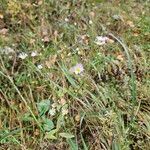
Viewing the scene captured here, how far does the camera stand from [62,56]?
110 inches

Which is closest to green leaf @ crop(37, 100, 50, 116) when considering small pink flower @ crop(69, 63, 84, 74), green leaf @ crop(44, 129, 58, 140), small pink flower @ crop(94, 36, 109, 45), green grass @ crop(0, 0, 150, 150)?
green grass @ crop(0, 0, 150, 150)

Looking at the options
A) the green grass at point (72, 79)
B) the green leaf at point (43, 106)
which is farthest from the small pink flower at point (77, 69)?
the green leaf at point (43, 106)

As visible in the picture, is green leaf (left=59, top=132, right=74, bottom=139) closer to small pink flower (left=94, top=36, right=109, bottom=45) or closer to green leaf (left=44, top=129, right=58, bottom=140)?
green leaf (left=44, top=129, right=58, bottom=140)

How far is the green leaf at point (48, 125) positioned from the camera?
95.0 inches

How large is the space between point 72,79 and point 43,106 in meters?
0.24

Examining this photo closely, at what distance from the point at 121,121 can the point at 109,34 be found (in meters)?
0.77

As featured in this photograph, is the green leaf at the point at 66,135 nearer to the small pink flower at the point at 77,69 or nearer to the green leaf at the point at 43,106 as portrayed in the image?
the green leaf at the point at 43,106

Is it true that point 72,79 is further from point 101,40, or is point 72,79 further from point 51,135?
point 101,40

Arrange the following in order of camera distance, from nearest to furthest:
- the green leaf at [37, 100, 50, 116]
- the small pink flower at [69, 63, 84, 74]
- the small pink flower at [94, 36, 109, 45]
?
the green leaf at [37, 100, 50, 116] → the small pink flower at [69, 63, 84, 74] → the small pink flower at [94, 36, 109, 45]

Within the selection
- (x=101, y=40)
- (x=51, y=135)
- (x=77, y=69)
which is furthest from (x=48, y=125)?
(x=101, y=40)

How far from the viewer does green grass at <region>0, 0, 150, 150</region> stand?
2396 mm

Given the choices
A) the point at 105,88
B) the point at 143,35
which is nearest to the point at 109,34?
the point at 143,35

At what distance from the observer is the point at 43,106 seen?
2.50 meters

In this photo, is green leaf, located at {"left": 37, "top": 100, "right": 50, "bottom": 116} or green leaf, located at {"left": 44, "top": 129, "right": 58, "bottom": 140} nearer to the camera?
green leaf, located at {"left": 44, "top": 129, "right": 58, "bottom": 140}
